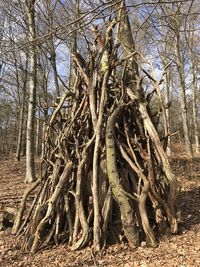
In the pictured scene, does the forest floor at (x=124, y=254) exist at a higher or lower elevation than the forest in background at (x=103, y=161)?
lower

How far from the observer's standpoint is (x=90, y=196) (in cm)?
481

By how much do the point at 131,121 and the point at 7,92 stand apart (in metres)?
21.0

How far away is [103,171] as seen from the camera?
468 centimetres

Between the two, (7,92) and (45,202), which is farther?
(7,92)

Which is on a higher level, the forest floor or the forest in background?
the forest in background

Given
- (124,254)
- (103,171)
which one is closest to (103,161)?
(103,171)

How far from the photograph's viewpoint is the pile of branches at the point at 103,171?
Answer: 4.37 metres

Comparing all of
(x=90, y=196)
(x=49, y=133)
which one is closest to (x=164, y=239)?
(x=90, y=196)

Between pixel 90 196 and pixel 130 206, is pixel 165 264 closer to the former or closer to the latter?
pixel 130 206

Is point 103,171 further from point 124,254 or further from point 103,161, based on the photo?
point 124,254

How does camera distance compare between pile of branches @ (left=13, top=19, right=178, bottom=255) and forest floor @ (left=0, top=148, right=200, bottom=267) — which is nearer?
forest floor @ (left=0, top=148, right=200, bottom=267)

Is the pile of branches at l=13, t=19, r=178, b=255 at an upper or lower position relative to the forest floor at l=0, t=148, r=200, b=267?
upper

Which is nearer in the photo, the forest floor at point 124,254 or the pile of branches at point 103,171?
the forest floor at point 124,254

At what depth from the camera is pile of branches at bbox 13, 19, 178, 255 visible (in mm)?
4371
